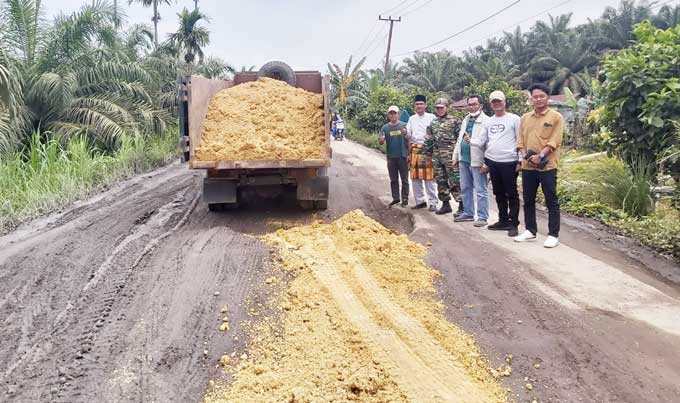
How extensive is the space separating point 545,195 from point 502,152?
27.1 inches

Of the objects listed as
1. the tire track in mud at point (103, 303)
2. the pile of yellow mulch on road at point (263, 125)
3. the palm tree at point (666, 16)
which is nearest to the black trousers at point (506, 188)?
the pile of yellow mulch on road at point (263, 125)

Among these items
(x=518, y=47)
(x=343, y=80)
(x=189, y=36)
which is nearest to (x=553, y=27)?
(x=518, y=47)

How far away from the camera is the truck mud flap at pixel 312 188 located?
24.4 ft

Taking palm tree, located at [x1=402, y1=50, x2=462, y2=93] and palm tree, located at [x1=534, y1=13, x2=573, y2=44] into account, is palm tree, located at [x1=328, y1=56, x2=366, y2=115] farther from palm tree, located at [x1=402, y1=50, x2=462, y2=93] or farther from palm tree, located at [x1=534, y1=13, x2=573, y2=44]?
palm tree, located at [x1=534, y1=13, x2=573, y2=44]

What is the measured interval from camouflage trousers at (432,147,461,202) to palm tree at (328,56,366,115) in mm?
26320

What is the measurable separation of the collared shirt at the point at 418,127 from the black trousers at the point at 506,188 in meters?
1.37

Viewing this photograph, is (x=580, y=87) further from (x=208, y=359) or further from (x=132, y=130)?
(x=208, y=359)

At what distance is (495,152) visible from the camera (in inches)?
246

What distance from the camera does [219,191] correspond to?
24.3ft

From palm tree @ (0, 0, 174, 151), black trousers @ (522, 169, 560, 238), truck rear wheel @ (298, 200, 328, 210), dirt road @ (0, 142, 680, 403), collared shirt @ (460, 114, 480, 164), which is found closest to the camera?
dirt road @ (0, 142, 680, 403)

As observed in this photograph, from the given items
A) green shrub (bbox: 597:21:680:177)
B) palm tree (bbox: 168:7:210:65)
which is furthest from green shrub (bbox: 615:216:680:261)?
palm tree (bbox: 168:7:210:65)

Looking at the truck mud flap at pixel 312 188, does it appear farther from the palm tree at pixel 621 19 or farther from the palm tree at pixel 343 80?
the palm tree at pixel 621 19

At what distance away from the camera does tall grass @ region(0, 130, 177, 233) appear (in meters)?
7.99

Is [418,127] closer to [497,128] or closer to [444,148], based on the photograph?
[444,148]
